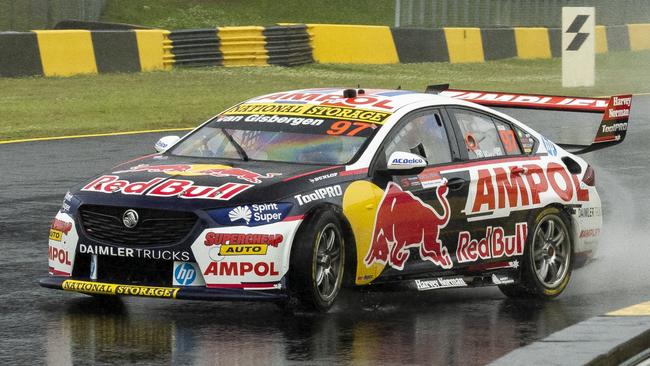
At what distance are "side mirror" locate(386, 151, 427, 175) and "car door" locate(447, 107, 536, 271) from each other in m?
0.53

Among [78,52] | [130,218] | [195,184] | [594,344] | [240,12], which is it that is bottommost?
[594,344]

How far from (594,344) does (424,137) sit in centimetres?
256

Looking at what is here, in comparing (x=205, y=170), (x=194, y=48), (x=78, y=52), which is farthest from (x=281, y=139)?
(x=194, y=48)

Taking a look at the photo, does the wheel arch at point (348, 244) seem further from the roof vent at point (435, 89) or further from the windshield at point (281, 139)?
the roof vent at point (435, 89)

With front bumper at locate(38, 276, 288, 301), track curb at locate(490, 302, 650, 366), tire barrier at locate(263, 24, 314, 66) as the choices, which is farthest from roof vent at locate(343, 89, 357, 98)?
tire barrier at locate(263, 24, 314, 66)

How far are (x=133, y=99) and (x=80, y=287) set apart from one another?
1570 cm

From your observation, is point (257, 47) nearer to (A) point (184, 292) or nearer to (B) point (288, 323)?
(B) point (288, 323)

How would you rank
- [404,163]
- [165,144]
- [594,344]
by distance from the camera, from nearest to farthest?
[594,344], [404,163], [165,144]

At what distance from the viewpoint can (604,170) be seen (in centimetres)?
1802

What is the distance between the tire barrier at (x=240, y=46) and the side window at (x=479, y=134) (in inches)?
695

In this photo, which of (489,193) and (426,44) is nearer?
(489,193)

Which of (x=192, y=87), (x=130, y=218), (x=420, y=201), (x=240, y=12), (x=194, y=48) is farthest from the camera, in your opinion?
(x=240, y=12)

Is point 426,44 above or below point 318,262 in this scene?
above

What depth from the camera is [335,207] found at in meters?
9.20
